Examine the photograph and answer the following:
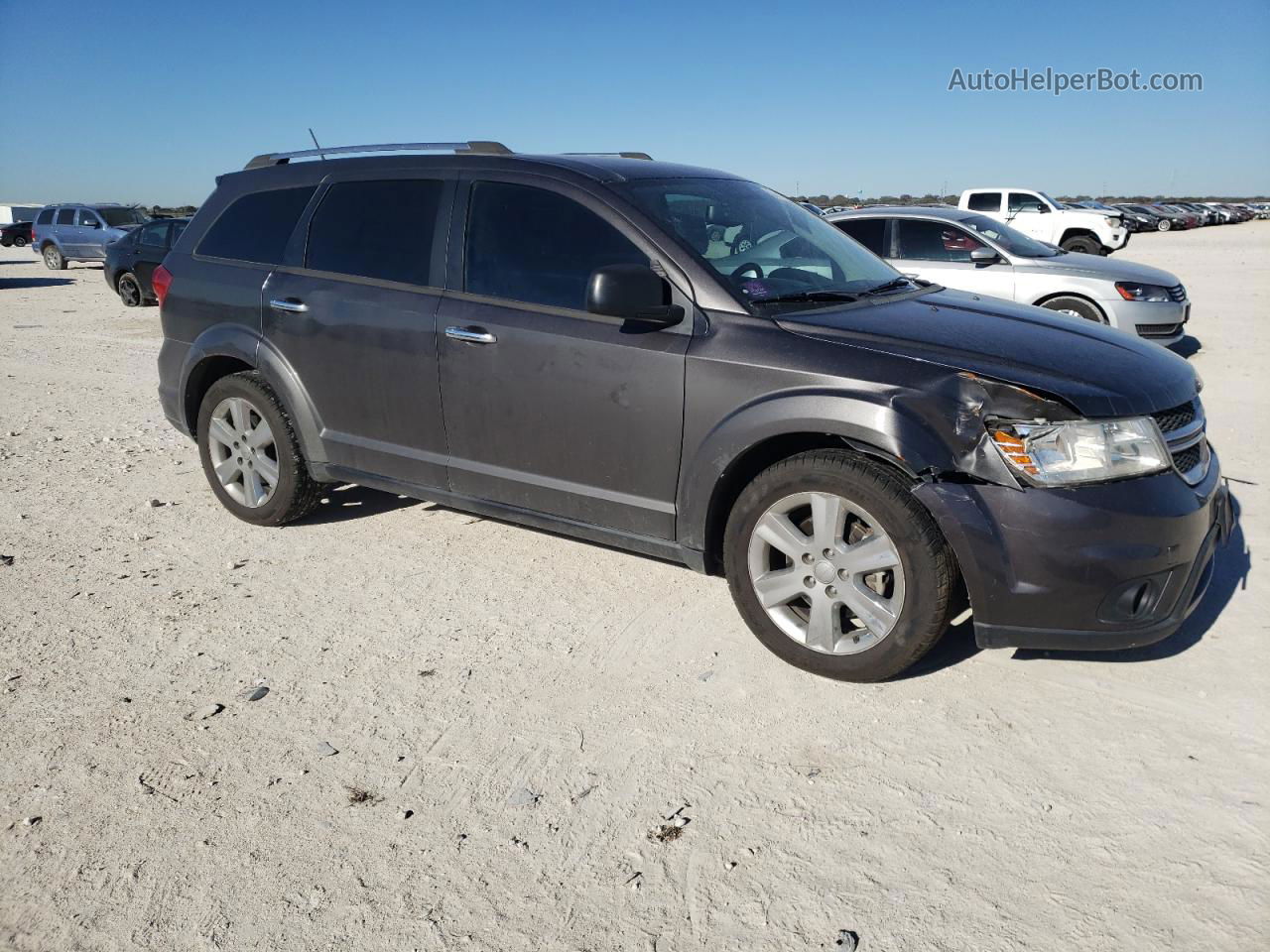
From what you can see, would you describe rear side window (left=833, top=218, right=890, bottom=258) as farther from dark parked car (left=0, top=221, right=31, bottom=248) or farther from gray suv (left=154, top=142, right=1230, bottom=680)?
dark parked car (left=0, top=221, right=31, bottom=248)

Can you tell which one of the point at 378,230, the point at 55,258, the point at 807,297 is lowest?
the point at 55,258

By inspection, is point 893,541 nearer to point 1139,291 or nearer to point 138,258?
point 1139,291

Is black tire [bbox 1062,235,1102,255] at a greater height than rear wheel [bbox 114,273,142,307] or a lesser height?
greater

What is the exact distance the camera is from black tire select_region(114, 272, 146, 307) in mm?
17547

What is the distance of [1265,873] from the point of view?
8.33 ft

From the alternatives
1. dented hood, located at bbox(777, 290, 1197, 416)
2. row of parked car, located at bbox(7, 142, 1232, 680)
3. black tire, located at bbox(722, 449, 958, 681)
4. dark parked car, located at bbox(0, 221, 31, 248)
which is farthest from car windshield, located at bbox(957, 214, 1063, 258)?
dark parked car, located at bbox(0, 221, 31, 248)

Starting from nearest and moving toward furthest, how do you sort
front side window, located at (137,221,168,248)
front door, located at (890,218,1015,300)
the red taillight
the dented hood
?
the dented hood
the red taillight
front door, located at (890,218,1015,300)
front side window, located at (137,221,168,248)

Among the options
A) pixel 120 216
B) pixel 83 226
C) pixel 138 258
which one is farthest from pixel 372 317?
pixel 83 226

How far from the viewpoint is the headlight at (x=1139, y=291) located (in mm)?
9672

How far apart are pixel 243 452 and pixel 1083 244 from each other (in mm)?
22317

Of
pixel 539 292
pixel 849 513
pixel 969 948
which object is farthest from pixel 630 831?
pixel 539 292

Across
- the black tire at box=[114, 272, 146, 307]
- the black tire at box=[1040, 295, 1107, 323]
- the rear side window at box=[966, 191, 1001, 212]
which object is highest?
the rear side window at box=[966, 191, 1001, 212]

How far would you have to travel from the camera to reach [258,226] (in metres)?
5.19

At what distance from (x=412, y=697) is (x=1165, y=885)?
7.84 ft
